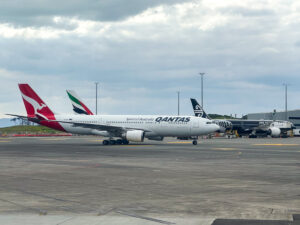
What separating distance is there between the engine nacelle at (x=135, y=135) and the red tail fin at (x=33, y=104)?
1098cm

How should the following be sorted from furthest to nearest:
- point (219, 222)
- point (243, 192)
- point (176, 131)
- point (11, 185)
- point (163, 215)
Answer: point (176, 131) → point (11, 185) → point (243, 192) → point (163, 215) → point (219, 222)

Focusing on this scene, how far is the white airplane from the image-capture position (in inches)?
2208

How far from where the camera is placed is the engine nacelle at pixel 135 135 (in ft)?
177

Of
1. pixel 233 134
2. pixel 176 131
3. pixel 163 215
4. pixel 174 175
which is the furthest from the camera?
pixel 233 134

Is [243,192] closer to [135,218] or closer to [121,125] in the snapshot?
[135,218]

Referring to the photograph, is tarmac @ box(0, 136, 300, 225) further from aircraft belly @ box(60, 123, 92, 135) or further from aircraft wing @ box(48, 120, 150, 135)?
aircraft belly @ box(60, 123, 92, 135)

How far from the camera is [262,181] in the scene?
18750 millimetres

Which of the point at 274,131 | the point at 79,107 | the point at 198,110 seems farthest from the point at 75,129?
the point at 274,131

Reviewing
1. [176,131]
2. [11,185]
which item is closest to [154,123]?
[176,131]

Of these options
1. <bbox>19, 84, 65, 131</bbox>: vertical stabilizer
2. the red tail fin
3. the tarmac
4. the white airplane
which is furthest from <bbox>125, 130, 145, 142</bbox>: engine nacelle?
the tarmac

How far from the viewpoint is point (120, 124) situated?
5750 cm

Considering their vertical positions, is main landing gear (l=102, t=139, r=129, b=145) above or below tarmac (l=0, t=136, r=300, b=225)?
above

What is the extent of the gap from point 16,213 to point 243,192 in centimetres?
746

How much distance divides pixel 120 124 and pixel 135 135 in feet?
12.9
